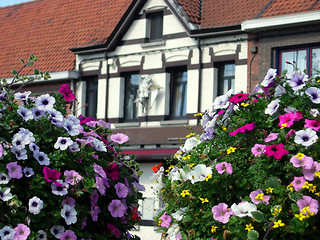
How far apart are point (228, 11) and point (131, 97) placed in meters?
4.69

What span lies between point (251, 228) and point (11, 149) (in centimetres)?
220

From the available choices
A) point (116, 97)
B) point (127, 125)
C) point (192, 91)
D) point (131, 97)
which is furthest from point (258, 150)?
point (116, 97)

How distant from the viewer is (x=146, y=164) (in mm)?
23719

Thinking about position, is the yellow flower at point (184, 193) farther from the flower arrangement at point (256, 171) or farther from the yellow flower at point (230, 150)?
the yellow flower at point (230, 150)

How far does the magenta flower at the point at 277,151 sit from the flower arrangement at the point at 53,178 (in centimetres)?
158

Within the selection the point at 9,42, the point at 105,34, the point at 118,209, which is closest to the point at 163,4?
the point at 105,34

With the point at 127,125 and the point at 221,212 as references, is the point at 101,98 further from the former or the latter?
the point at 221,212

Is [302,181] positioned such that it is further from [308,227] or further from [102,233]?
[102,233]

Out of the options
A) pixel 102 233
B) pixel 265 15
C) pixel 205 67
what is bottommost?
pixel 102 233

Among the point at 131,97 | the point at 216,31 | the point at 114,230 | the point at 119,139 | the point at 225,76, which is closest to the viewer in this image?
the point at 114,230

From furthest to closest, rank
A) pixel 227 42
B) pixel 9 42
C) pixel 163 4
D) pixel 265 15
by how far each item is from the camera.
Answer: pixel 9 42, pixel 163 4, pixel 227 42, pixel 265 15

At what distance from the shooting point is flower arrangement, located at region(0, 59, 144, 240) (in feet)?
19.2

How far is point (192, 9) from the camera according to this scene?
76.6ft

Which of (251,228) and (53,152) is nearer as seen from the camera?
(251,228)
